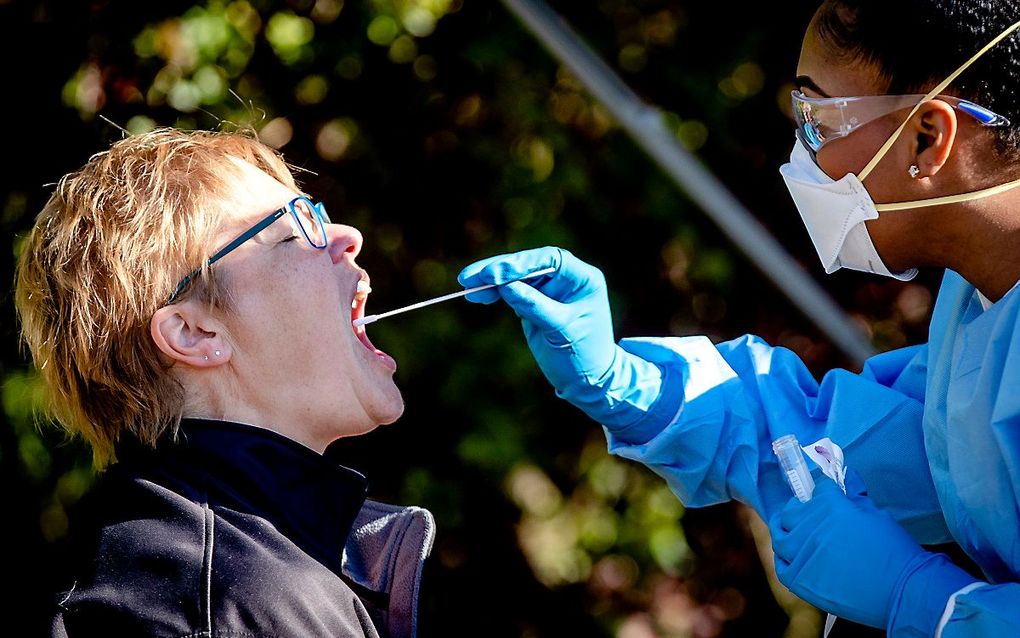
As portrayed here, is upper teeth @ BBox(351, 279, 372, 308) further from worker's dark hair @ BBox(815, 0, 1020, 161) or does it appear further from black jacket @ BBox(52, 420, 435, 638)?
worker's dark hair @ BBox(815, 0, 1020, 161)

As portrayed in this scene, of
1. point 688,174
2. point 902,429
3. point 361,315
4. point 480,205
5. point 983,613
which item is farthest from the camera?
point 480,205

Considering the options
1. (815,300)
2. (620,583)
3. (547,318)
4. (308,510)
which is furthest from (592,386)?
(620,583)

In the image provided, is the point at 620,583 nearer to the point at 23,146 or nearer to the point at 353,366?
the point at 353,366

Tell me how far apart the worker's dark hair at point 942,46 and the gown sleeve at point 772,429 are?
58 cm

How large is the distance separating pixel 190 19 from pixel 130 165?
Result: 1.08 meters

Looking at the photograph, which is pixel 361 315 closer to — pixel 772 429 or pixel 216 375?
pixel 216 375

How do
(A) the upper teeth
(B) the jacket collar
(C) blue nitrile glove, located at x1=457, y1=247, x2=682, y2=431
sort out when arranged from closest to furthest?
(B) the jacket collar → (C) blue nitrile glove, located at x1=457, y1=247, x2=682, y2=431 → (A) the upper teeth

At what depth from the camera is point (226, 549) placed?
1667 millimetres

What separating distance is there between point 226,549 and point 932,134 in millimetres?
1255

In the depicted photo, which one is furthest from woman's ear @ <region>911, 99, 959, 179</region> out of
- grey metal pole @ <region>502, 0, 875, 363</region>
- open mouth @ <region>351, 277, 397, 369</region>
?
grey metal pole @ <region>502, 0, 875, 363</region>

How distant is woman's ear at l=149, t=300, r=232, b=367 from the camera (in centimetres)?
187

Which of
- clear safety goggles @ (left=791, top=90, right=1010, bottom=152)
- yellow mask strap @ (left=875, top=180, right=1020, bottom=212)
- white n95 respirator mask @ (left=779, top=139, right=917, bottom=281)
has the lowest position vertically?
white n95 respirator mask @ (left=779, top=139, right=917, bottom=281)

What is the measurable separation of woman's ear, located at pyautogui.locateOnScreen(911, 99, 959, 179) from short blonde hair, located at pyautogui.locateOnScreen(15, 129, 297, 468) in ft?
3.82

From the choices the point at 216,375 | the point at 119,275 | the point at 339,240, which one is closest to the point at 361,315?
the point at 339,240
